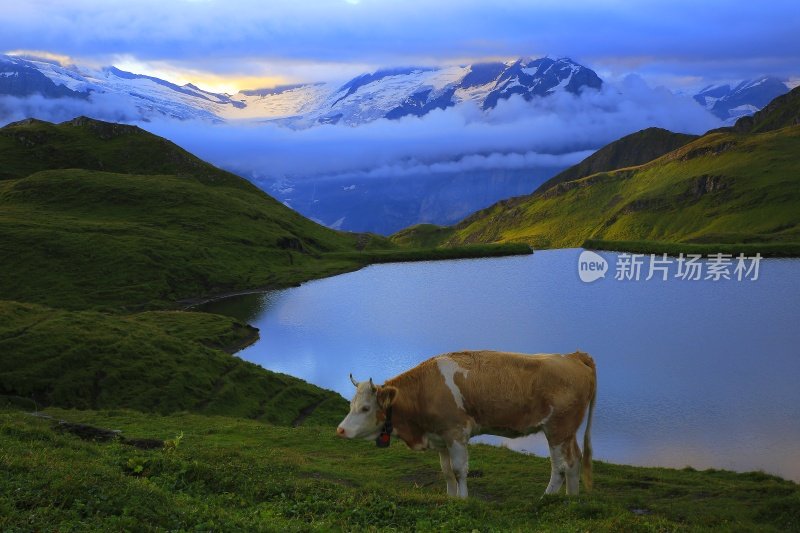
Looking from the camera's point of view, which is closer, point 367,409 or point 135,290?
point 367,409

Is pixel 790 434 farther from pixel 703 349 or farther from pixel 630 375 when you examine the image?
pixel 703 349

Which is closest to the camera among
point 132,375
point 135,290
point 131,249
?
point 132,375

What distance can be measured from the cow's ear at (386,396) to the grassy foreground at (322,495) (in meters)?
2.48

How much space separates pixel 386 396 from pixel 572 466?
605 centimetres

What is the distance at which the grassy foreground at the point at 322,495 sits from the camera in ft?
48.7

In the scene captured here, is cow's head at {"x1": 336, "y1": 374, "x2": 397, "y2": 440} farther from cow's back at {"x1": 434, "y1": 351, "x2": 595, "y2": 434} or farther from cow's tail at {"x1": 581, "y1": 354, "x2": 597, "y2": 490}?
cow's tail at {"x1": 581, "y1": 354, "x2": 597, "y2": 490}

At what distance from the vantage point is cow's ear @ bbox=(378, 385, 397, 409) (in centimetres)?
2100

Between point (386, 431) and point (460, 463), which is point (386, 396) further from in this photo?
point (460, 463)

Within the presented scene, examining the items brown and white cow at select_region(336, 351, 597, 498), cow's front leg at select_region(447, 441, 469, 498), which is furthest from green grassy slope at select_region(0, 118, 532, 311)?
cow's front leg at select_region(447, 441, 469, 498)

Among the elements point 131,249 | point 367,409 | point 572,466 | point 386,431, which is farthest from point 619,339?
point 131,249

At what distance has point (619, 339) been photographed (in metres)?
76.1

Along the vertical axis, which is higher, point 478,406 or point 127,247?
point 478,406

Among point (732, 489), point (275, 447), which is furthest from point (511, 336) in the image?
point (732, 489)

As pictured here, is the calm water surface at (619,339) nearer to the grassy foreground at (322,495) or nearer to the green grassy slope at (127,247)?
the grassy foreground at (322,495)
